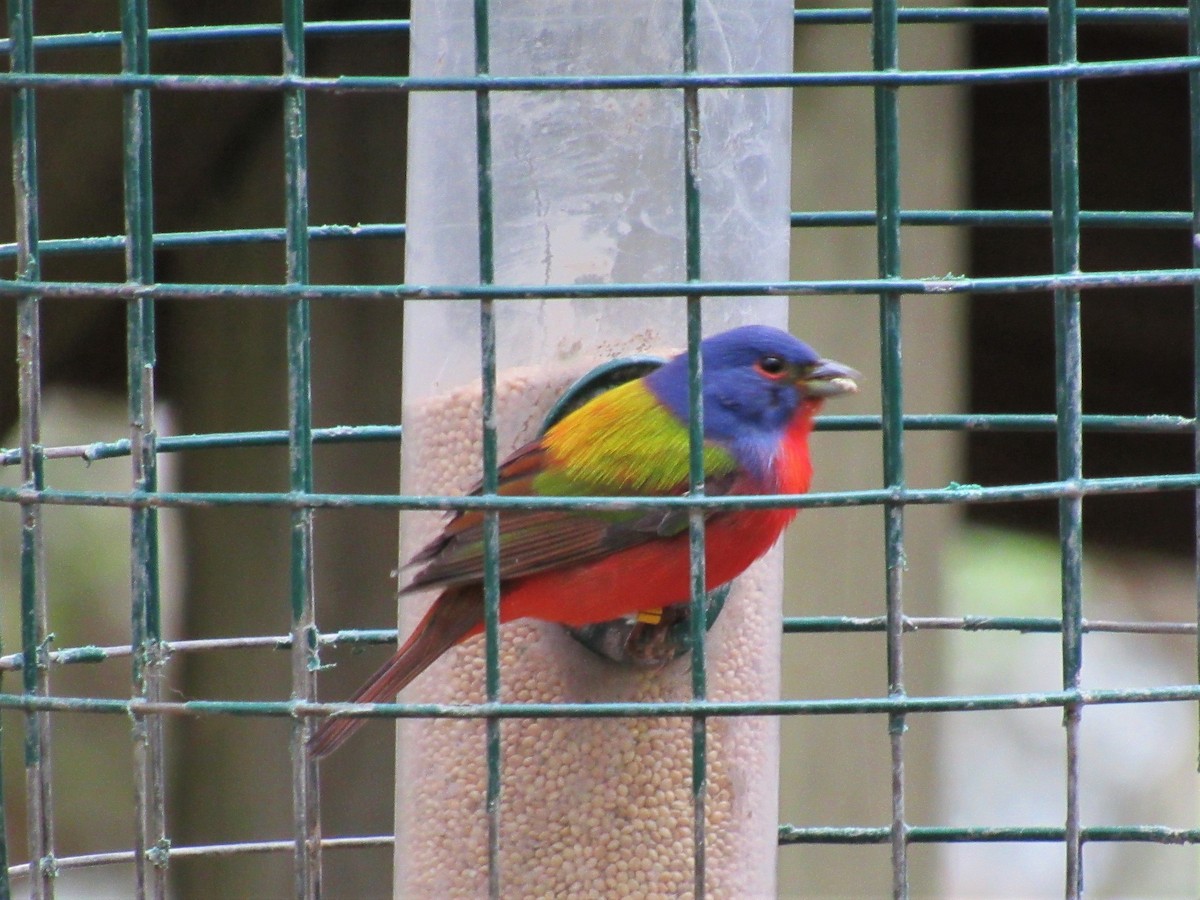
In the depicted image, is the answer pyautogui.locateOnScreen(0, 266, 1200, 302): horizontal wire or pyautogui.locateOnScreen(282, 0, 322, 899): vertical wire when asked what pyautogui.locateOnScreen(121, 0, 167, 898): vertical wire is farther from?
pyautogui.locateOnScreen(282, 0, 322, 899): vertical wire

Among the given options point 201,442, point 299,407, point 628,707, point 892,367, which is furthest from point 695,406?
point 201,442

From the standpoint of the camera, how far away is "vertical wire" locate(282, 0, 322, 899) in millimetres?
2287

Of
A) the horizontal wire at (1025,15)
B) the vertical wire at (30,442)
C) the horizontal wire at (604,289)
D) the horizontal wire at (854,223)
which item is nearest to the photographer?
the horizontal wire at (604,289)

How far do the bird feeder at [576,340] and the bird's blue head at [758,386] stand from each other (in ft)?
0.34

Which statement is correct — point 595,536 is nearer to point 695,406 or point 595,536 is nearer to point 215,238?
point 695,406

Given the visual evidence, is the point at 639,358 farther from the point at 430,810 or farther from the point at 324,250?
the point at 324,250

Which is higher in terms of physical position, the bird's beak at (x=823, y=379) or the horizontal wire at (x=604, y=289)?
the horizontal wire at (x=604, y=289)

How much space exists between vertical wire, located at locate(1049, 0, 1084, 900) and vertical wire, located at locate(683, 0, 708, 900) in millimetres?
485

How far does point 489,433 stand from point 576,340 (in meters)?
0.77

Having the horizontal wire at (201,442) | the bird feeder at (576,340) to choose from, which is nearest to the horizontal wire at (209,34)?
the bird feeder at (576,340)

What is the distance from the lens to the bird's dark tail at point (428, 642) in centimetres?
292

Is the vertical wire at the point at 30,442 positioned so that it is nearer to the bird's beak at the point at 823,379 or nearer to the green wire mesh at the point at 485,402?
the green wire mesh at the point at 485,402

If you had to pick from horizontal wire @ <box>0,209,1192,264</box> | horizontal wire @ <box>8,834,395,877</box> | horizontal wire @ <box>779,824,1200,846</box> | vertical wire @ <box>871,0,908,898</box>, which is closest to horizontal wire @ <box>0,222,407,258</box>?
horizontal wire @ <box>0,209,1192,264</box>

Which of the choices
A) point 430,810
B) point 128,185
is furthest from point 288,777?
point 128,185
